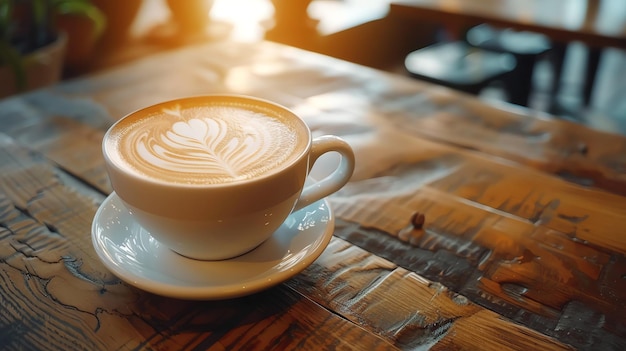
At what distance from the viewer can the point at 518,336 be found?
44 cm

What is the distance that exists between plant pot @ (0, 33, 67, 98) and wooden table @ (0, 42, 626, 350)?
2.71ft

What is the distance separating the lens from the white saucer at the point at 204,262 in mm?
434

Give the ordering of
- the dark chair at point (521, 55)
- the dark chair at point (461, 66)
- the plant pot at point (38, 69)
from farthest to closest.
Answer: the dark chair at point (521, 55), the dark chair at point (461, 66), the plant pot at point (38, 69)

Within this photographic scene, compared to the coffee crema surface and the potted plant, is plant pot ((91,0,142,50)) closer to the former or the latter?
the potted plant

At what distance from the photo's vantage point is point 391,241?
1.84ft

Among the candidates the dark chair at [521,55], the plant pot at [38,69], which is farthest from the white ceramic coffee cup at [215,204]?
the dark chair at [521,55]

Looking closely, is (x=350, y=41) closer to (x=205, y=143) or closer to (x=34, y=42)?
(x=34, y=42)

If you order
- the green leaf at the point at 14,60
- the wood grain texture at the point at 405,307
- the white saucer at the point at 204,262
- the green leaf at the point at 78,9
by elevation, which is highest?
the white saucer at the point at 204,262

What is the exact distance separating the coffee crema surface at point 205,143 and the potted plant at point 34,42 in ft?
3.82

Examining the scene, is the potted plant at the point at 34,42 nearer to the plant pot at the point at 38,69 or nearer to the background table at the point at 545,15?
the plant pot at the point at 38,69

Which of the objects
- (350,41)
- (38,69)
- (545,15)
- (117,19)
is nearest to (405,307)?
(545,15)

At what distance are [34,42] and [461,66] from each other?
5.09 ft

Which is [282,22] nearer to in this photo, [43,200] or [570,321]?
[43,200]

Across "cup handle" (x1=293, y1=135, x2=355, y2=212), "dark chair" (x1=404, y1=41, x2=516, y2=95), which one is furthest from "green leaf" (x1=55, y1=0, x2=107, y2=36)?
"cup handle" (x1=293, y1=135, x2=355, y2=212)
